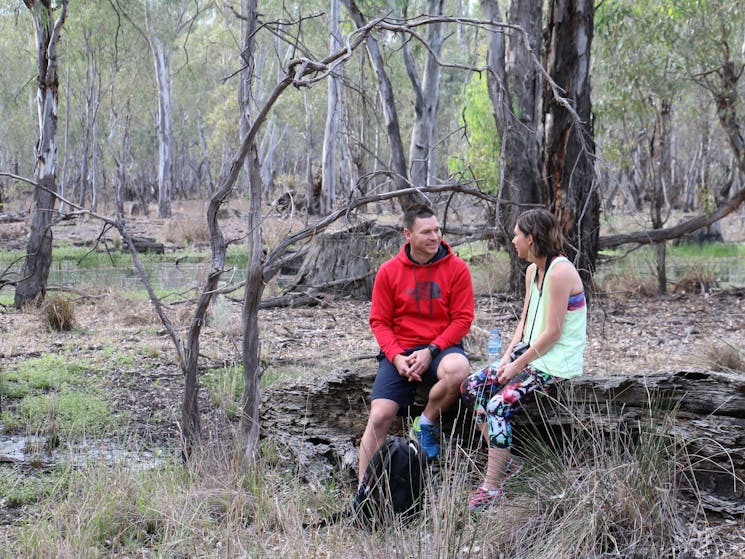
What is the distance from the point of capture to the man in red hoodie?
3855 mm

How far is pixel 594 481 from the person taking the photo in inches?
125

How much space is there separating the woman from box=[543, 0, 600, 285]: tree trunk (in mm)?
4063

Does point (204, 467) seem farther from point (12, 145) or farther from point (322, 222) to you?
point (12, 145)

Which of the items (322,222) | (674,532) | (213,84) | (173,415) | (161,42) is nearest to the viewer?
(674,532)

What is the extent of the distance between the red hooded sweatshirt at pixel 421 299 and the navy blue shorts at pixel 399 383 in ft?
0.44

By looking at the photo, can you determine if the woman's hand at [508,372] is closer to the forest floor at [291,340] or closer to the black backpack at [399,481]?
the black backpack at [399,481]

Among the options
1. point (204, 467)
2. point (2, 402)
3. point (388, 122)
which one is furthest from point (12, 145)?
point (204, 467)

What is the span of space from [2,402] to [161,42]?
27.3m

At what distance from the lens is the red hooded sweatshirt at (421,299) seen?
4.09 metres

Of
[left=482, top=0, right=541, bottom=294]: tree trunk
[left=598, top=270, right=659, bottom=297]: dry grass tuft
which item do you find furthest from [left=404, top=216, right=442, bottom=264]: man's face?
[left=598, top=270, right=659, bottom=297]: dry grass tuft

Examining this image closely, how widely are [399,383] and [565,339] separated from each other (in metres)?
0.80

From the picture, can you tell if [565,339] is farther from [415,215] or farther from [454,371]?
[415,215]

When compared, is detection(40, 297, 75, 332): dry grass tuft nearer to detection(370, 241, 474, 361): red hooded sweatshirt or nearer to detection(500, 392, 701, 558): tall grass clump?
detection(370, 241, 474, 361): red hooded sweatshirt

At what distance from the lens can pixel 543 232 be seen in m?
3.82
